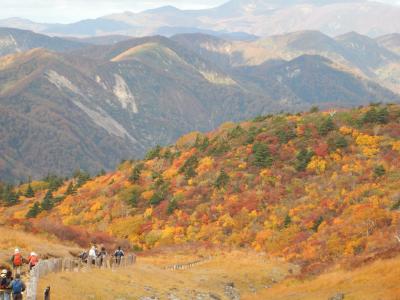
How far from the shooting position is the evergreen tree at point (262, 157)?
99875 millimetres

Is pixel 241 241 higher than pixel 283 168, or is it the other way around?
pixel 283 168

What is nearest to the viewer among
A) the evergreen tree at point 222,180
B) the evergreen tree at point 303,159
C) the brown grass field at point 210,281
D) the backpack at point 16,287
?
the backpack at point 16,287

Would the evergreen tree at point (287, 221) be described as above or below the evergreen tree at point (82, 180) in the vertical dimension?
above

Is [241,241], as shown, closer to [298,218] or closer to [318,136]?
[298,218]

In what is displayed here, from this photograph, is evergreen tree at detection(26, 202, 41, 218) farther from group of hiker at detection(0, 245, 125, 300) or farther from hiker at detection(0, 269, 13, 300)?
hiker at detection(0, 269, 13, 300)

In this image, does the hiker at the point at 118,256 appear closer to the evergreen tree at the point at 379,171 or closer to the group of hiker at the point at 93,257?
the group of hiker at the point at 93,257

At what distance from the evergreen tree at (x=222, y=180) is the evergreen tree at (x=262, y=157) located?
5872 mm

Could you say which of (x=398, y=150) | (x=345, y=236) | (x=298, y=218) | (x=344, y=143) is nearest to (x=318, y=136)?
(x=344, y=143)

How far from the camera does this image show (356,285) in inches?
1340

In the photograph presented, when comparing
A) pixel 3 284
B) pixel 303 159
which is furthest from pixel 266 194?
pixel 3 284

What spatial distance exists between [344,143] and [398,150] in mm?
9705

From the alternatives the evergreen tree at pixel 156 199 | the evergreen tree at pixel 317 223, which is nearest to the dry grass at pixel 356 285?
the evergreen tree at pixel 317 223

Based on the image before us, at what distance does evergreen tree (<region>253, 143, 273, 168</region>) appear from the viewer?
99.9 m

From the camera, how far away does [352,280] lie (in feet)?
117
